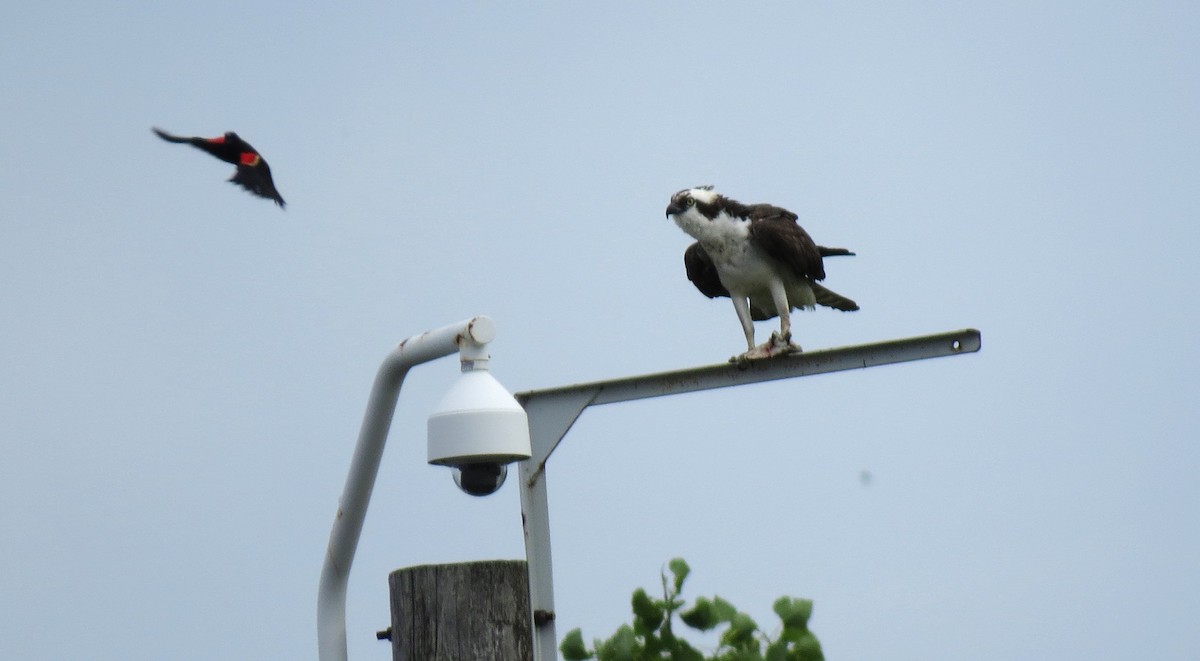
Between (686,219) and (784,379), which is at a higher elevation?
(686,219)

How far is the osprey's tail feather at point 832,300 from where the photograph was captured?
8.29 meters

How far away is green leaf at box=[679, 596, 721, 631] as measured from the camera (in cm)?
675

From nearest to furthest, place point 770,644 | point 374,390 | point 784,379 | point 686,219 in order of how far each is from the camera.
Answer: point 374,390, point 784,379, point 770,644, point 686,219

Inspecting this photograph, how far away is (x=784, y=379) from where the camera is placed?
19.9 feet

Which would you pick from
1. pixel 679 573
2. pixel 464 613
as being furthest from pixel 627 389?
pixel 464 613

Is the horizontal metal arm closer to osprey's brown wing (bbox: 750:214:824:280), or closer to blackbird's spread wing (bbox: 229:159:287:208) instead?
osprey's brown wing (bbox: 750:214:824:280)

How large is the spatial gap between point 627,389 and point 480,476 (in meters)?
1.92

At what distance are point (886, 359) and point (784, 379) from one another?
490 millimetres

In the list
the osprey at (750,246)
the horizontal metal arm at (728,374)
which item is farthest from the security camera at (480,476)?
the osprey at (750,246)

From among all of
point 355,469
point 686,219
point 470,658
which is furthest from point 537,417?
point 686,219

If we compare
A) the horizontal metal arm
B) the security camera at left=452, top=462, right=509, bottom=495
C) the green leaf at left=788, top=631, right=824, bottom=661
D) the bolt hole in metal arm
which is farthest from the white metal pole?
the green leaf at left=788, top=631, right=824, bottom=661

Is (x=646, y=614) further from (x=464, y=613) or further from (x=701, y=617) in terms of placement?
(x=464, y=613)

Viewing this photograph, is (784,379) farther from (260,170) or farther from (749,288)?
(260,170)

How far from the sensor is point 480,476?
4.09m
